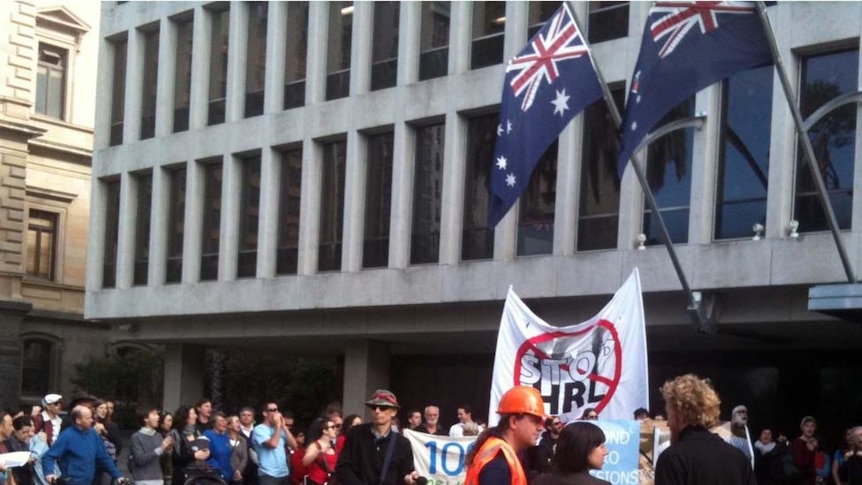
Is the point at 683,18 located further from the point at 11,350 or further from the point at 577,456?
the point at 11,350

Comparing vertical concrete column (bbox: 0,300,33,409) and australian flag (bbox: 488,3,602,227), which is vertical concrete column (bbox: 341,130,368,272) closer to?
australian flag (bbox: 488,3,602,227)

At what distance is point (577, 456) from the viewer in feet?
23.0

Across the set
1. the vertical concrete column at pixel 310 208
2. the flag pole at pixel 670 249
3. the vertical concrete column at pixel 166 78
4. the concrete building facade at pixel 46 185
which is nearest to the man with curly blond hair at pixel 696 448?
the flag pole at pixel 670 249

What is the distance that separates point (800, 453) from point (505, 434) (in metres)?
13.2

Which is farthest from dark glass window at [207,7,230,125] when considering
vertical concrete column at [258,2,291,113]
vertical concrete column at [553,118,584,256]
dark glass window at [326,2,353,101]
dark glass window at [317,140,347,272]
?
vertical concrete column at [553,118,584,256]

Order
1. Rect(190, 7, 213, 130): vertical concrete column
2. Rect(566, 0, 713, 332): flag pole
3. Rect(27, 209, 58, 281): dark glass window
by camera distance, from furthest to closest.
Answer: Rect(27, 209, 58, 281): dark glass window → Rect(190, 7, 213, 130): vertical concrete column → Rect(566, 0, 713, 332): flag pole

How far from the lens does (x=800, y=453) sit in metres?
19.5

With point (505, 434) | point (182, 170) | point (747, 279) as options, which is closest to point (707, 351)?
point (747, 279)

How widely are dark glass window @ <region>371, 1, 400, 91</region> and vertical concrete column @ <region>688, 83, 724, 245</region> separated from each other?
785 centimetres

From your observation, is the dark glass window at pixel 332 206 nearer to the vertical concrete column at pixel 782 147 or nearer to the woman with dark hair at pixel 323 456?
the vertical concrete column at pixel 782 147

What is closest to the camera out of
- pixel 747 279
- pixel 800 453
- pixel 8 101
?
pixel 800 453

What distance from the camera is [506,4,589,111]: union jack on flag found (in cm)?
1836

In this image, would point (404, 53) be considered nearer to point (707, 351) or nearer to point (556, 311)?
point (556, 311)

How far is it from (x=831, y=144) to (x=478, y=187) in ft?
25.3
